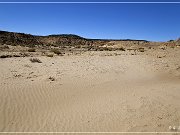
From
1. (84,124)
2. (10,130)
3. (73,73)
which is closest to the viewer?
(10,130)

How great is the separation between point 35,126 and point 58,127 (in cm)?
59

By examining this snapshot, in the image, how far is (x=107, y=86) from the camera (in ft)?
36.4

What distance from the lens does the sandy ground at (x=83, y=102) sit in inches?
271

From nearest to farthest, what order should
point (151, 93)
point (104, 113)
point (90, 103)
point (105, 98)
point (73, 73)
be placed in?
point (104, 113) < point (90, 103) < point (105, 98) < point (151, 93) < point (73, 73)

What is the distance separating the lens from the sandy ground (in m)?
6.89

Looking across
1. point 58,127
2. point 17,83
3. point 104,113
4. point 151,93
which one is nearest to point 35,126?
point 58,127

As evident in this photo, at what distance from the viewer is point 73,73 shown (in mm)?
13266

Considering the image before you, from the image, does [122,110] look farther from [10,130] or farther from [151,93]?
[10,130]

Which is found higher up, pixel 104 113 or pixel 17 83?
pixel 17 83

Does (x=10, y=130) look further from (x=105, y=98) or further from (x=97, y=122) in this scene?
(x=105, y=98)

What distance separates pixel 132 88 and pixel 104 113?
3395 mm

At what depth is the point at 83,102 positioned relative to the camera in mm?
8727

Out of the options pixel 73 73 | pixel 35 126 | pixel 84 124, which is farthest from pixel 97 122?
pixel 73 73

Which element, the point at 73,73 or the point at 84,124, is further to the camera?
the point at 73,73
